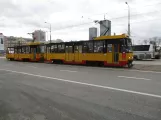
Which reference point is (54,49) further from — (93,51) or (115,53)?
(115,53)

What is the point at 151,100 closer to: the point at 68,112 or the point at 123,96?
the point at 123,96

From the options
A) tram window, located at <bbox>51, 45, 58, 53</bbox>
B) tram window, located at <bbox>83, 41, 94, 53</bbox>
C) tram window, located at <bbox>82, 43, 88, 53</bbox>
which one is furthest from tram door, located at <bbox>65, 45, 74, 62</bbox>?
tram window, located at <bbox>83, 41, 94, 53</bbox>

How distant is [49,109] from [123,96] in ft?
9.31

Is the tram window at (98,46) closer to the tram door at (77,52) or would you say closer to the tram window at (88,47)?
the tram window at (88,47)

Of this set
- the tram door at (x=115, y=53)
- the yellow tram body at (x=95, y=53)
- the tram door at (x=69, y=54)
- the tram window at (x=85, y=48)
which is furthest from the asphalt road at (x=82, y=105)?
the tram door at (x=69, y=54)

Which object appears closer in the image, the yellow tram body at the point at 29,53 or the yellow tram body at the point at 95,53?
the yellow tram body at the point at 95,53

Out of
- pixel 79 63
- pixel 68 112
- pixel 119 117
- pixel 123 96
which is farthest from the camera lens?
pixel 79 63

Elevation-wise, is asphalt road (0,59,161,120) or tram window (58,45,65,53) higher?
tram window (58,45,65,53)

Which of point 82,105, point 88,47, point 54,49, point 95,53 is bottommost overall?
point 82,105

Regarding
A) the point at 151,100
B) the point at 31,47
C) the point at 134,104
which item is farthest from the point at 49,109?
the point at 31,47

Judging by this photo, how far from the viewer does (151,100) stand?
25.5 feet

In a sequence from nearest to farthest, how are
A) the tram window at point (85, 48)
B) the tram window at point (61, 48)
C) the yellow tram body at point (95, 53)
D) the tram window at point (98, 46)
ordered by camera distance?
the yellow tram body at point (95, 53)
the tram window at point (98, 46)
the tram window at point (85, 48)
the tram window at point (61, 48)

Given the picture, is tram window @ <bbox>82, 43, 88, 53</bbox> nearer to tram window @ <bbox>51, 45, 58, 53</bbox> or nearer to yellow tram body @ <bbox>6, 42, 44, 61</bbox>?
tram window @ <bbox>51, 45, 58, 53</bbox>

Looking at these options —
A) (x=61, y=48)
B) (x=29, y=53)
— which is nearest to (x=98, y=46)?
(x=61, y=48)
